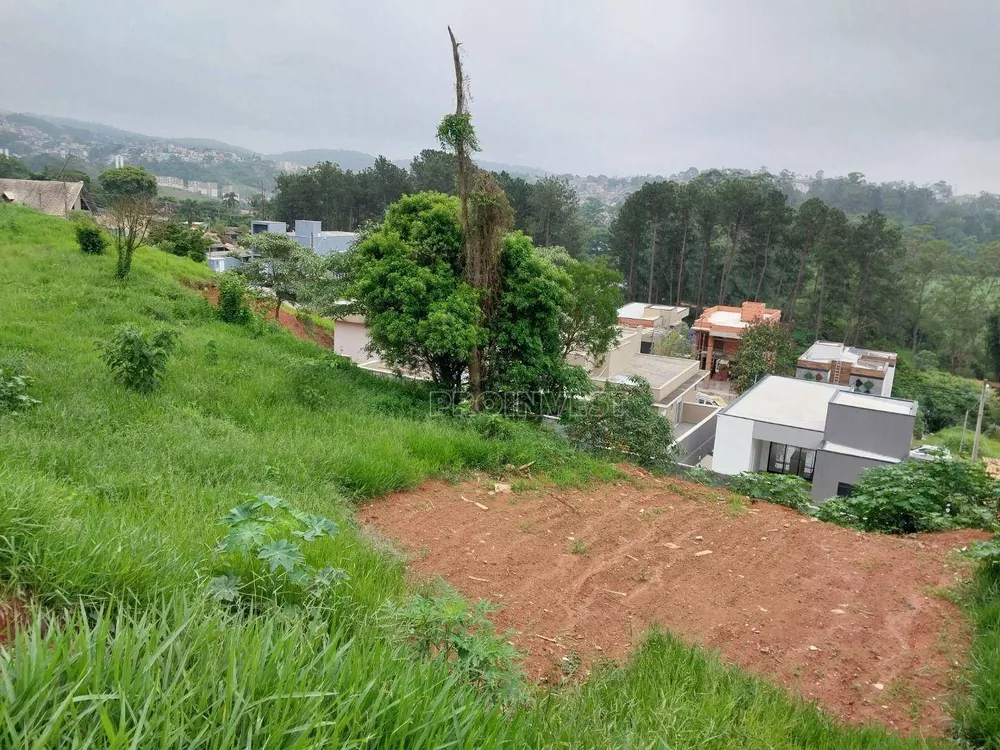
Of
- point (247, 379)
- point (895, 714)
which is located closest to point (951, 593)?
point (895, 714)

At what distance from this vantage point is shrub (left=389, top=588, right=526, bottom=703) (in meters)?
2.43

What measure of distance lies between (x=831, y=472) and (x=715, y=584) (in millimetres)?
10196

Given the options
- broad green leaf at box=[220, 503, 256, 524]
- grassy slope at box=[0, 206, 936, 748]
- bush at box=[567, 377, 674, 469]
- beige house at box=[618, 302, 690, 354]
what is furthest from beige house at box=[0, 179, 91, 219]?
broad green leaf at box=[220, 503, 256, 524]

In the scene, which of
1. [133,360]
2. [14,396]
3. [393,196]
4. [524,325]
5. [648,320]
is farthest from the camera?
[393,196]

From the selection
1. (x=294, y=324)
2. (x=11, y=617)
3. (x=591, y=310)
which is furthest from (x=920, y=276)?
(x=11, y=617)

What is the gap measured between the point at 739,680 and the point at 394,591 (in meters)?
1.61

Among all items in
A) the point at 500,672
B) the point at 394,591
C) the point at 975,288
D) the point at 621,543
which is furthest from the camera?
the point at 975,288

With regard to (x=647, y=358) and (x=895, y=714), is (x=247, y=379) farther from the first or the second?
(x=647, y=358)

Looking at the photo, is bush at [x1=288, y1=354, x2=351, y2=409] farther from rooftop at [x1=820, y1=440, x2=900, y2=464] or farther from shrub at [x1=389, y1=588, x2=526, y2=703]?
rooftop at [x1=820, y1=440, x2=900, y2=464]

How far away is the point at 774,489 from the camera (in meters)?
7.45

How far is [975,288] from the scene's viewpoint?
37625 millimetres

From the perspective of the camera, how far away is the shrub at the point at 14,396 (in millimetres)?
5441

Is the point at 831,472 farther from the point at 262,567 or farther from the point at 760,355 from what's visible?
the point at 760,355

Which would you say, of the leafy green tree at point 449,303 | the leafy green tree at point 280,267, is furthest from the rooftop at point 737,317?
the leafy green tree at point 449,303
